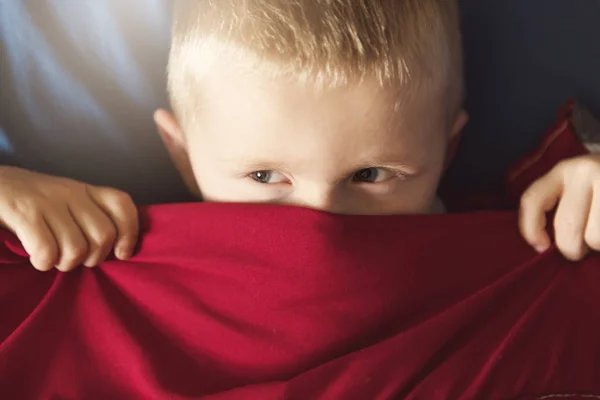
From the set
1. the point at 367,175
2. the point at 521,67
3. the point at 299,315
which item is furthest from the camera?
the point at 521,67

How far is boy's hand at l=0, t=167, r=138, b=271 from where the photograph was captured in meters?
0.68

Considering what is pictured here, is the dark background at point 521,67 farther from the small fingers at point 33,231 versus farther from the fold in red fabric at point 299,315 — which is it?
the small fingers at point 33,231

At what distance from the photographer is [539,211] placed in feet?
2.45

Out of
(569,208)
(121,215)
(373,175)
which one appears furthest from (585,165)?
(121,215)

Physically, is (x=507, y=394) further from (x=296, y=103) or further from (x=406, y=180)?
(x=296, y=103)

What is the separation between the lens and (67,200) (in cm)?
71

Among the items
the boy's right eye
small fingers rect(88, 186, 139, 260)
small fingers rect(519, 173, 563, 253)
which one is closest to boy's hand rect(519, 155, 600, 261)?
small fingers rect(519, 173, 563, 253)

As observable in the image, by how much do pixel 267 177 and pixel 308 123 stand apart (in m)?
0.10

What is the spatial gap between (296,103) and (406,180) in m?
0.17

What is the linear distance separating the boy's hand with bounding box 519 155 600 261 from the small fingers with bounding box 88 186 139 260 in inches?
16.1

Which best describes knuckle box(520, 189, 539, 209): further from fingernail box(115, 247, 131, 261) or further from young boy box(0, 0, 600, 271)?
fingernail box(115, 247, 131, 261)

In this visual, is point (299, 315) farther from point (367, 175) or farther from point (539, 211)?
point (539, 211)

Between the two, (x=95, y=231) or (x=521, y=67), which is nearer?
(x=95, y=231)

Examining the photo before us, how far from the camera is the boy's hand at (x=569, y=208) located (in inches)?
28.6
